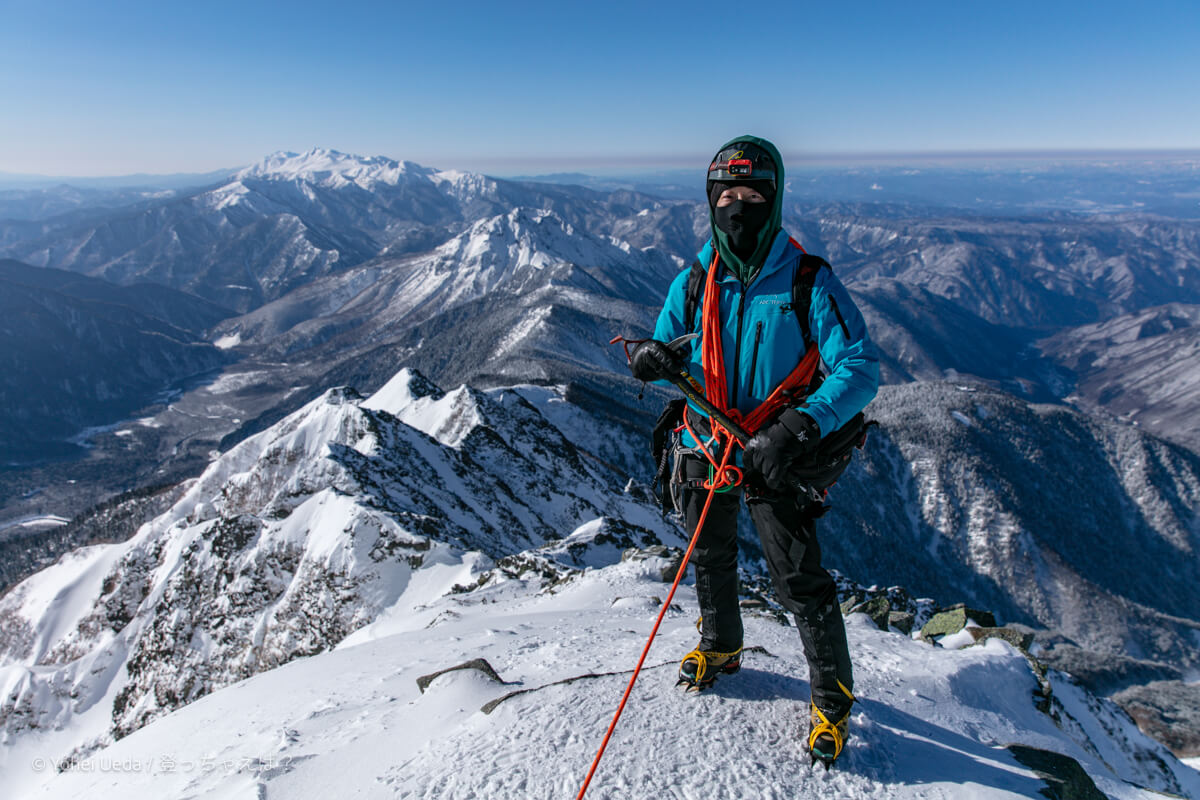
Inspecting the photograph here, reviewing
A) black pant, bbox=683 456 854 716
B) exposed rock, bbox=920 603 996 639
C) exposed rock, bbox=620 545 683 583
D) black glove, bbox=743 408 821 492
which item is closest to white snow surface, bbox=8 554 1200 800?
black pant, bbox=683 456 854 716

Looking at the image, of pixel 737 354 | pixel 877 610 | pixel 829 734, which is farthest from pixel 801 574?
pixel 877 610

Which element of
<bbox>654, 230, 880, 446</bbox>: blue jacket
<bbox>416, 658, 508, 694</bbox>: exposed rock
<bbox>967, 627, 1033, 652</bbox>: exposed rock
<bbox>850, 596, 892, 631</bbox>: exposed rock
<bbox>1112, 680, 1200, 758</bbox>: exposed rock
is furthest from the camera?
<bbox>1112, 680, 1200, 758</bbox>: exposed rock

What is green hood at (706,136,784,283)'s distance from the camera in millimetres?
6199

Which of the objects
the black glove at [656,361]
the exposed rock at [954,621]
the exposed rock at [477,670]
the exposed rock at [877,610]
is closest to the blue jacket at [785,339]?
the black glove at [656,361]

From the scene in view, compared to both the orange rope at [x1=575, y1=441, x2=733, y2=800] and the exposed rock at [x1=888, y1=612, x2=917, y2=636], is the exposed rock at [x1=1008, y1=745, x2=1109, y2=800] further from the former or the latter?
the exposed rock at [x1=888, y1=612, x2=917, y2=636]

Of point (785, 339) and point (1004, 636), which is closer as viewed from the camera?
point (785, 339)

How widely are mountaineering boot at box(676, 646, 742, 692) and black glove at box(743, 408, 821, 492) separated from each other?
310cm

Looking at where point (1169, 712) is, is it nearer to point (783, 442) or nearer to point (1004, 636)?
point (1004, 636)

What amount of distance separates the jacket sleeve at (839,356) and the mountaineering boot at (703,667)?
3.72 meters

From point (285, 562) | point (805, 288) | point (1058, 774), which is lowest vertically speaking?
point (285, 562)

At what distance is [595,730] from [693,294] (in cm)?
531

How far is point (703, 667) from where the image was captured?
764 cm

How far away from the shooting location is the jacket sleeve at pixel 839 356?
5738mm

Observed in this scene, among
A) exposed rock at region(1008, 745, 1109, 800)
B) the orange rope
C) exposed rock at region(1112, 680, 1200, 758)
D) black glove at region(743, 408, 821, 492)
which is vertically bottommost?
exposed rock at region(1112, 680, 1200, 758)
